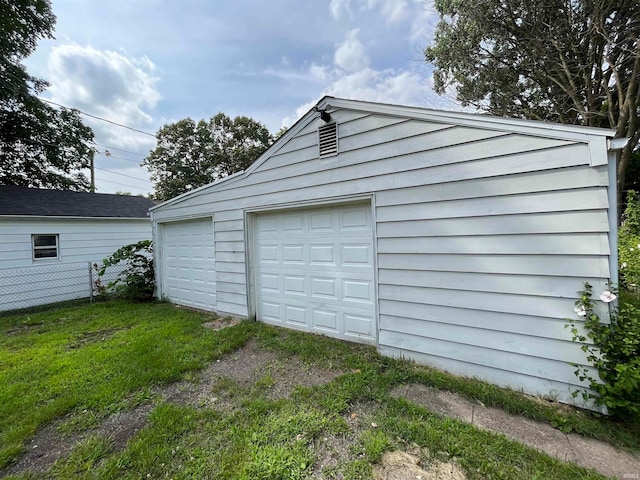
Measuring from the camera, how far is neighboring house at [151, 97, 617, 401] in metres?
2.26

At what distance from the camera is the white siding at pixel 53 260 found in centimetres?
671

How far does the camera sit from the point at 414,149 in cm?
299

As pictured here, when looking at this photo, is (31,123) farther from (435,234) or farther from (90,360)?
(435,234)

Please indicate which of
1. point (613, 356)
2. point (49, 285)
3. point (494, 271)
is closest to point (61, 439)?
point (494, 271)

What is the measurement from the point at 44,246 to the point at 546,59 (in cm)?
1456

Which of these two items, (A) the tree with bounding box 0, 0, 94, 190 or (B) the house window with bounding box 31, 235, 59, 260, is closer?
(B) the house window with bounding box 31, 235, 59, 260

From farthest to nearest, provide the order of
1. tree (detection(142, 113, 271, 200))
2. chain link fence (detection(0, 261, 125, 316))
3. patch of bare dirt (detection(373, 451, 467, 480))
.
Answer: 1. tree (detection(142, 113, 271, 200))
2. chain link fence (detection(0, 261, 125, 316))
3. patch of bare dirt (detection(373, 451, 467, 480))

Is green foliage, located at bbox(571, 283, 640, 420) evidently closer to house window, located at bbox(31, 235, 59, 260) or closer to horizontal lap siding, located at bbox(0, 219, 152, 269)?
horizontal lap siding, located at bbox(0, 219, 152, 269)

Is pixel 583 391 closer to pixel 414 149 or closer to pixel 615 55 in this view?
pixel 414 149

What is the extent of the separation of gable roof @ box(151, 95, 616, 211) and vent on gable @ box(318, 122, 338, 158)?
220 millimetres

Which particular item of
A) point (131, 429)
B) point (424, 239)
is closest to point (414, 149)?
point (424, 239)

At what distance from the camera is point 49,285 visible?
7301 millimetres

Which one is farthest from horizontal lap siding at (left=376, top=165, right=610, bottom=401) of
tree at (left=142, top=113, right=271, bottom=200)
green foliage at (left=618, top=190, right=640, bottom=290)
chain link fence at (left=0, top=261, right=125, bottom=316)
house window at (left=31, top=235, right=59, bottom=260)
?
tree at (left=142, top=113, right=271, bottom=200)

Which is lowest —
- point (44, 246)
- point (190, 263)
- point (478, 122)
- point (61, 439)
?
point (61, 439)
